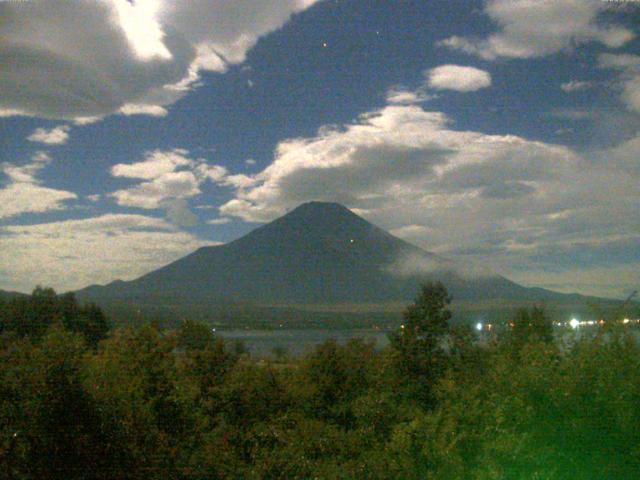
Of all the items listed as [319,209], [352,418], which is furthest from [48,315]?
[319,209]

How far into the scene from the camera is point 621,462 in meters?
6.34

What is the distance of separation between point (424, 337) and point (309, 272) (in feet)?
242

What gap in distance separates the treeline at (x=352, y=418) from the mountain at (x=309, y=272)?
1356 inches

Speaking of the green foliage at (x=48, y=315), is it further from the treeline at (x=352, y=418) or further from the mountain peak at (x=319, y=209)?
the mountain peak at (x=319, y=209)

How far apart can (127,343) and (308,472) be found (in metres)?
6.56

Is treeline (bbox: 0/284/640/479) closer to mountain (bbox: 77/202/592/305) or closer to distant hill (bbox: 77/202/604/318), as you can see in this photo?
distant hill (bbox: 77/202/604/318)

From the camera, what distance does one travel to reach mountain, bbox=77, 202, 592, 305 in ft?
207

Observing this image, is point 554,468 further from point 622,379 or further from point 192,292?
point 192,292

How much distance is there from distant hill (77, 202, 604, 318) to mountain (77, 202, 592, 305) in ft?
0.39

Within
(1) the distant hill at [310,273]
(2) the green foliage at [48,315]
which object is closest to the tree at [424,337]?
(2) the green foliage at [48,315]

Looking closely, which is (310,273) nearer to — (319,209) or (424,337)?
(319,209)

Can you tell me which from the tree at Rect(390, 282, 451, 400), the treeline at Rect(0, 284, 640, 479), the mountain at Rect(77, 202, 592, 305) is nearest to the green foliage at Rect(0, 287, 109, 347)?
the treeline at Rect(0, 284, 640, 479)

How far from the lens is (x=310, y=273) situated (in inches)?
3607

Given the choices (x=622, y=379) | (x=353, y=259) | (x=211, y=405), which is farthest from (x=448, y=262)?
(x=622, y=379)
